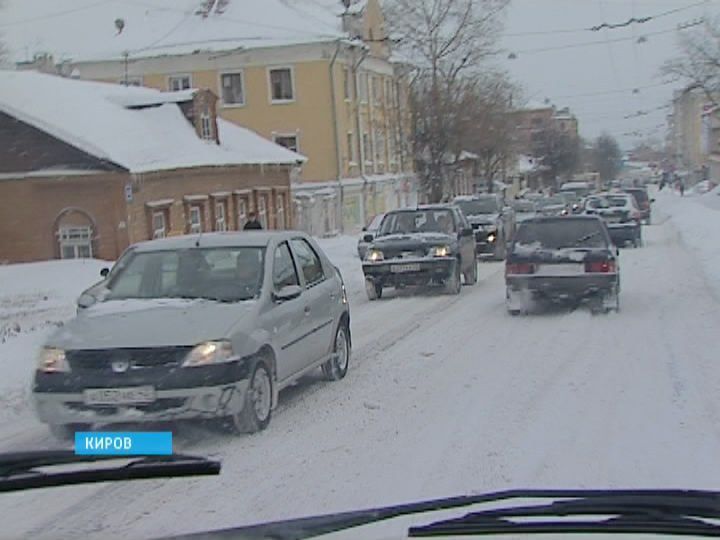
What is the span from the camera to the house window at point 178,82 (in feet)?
176

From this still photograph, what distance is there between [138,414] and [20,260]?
26.5 m

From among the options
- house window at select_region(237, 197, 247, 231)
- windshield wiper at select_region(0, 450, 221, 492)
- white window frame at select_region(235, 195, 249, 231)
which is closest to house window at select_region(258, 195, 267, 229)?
white window frame at select_region(235, 195, 249, 231)

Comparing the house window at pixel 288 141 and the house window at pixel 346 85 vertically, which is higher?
the house window at pixel 346 85

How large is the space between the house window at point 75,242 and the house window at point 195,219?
3721 millimetres

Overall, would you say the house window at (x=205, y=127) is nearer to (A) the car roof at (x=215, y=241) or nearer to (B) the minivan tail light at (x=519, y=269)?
(B) the minivan tail light at (x=519, y=269)

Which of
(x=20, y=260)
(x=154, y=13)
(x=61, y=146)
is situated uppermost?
(x=154, y=13)

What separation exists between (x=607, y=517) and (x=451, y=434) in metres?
4.58

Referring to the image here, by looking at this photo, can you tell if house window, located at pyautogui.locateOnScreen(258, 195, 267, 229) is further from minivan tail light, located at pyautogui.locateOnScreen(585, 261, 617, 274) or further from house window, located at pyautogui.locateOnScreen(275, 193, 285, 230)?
minivan tail light, located at pyautogui.locateOnScreen(585, 261, 617, 274)

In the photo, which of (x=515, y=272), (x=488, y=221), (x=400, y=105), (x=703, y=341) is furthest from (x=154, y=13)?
(x=703, y=341)

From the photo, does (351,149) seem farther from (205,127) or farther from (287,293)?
(287,293)

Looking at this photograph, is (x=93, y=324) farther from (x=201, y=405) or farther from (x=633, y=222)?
(x=633, y=222)

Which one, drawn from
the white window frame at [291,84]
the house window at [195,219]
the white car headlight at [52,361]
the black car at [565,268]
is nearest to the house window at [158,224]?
the house window at [195,219]

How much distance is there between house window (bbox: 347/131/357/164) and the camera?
5416 cm

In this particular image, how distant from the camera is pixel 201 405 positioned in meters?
8.01
